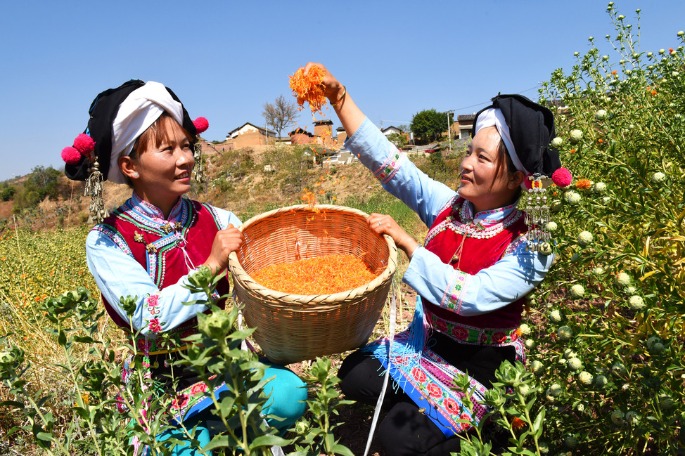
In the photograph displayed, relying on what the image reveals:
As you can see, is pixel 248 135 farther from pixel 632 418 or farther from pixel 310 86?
pixel 632 418

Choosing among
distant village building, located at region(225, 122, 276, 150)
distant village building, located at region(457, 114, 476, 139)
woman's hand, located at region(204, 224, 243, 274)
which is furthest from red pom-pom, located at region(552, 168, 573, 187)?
distant village building, located at region(225, 122, 276, 150)

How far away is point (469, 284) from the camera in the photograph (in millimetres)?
1750

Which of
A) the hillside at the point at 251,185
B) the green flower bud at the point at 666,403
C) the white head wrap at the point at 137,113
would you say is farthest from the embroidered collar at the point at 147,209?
the hillside at the point at 251,185

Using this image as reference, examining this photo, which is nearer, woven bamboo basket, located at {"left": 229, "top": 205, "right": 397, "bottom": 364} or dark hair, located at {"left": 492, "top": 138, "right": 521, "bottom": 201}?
woven bamboo basket, located at {"left": 229, "top": 205, "right": 397, "bottom": 364}

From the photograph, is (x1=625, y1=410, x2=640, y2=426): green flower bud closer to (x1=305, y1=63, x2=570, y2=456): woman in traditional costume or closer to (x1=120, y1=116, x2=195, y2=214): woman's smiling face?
(x1=305, y1=63, x2=570, y2=456): woman in traditional costume

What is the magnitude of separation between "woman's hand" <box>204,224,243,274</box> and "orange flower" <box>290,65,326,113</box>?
67 cm

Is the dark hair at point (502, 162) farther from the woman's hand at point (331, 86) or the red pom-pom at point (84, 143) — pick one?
the red pom-pom at point (84, 143)

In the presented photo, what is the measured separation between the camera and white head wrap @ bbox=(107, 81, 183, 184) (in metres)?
1.88

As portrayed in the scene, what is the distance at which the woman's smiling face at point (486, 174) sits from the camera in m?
1.86

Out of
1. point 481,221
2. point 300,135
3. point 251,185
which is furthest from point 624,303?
point 251,185

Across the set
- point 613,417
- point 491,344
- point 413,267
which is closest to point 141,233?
→ point 413,267

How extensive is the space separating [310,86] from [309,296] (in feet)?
3.26

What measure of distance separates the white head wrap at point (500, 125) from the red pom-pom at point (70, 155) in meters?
1.56

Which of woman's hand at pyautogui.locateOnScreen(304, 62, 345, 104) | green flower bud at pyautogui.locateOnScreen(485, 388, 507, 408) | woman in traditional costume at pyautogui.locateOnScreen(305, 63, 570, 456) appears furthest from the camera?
woman's hand at pyautogui.locateOnScreen(304, 62, 345, 104)
